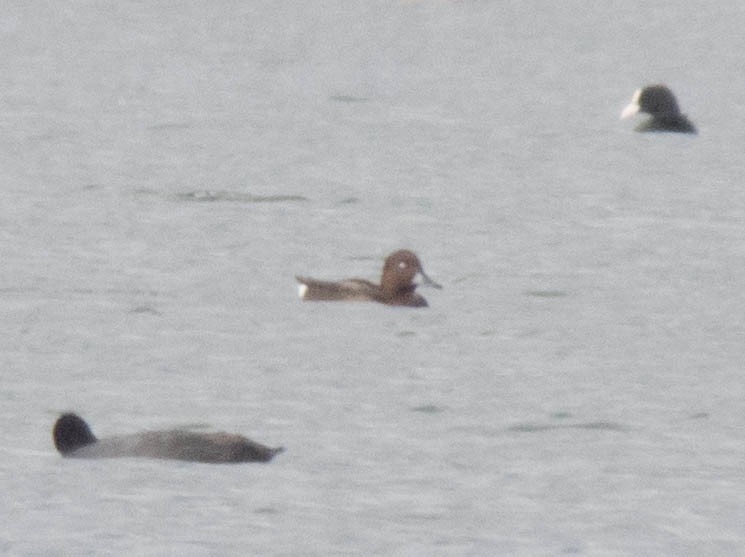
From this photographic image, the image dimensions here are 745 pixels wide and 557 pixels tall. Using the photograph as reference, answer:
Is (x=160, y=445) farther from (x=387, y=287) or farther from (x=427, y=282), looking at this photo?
(x=427, y=282)

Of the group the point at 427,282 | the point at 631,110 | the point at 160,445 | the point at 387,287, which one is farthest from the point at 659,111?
the point at 160,445

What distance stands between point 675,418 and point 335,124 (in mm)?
14753

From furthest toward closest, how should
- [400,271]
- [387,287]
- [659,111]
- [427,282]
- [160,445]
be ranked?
[659,111] < [427,282] < [387,287] < [400,271] < [160,445]

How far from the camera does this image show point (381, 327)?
580 inches

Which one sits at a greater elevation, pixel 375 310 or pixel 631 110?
pixel 631 110

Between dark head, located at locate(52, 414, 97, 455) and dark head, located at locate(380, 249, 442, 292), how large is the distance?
4.47m

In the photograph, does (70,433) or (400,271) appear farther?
(400,271)

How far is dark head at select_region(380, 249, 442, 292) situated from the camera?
15102 millimetres

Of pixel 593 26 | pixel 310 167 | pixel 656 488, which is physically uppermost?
pixel 593 26

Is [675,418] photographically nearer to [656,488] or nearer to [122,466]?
[656,488]

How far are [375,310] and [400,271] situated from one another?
0.32 meters

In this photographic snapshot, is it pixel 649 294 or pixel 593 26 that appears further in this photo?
pixel 593 26

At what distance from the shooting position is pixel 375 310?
601 inches

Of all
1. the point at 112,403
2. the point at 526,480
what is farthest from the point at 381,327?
the point at 526,480
